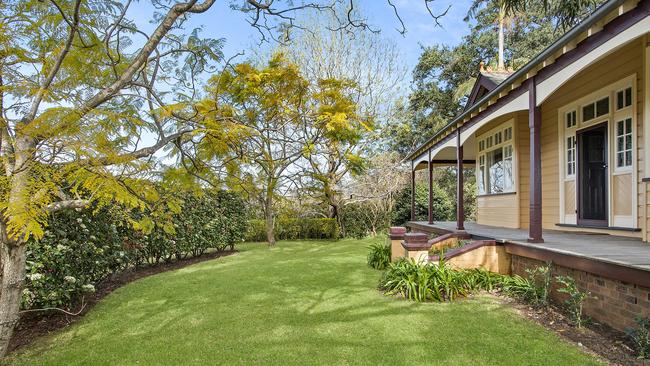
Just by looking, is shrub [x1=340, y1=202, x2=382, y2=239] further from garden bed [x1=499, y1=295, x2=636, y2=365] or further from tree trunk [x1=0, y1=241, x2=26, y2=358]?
tree trunk [x1=0, y1=241, x2=26, y2=358]

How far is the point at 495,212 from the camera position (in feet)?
34.4

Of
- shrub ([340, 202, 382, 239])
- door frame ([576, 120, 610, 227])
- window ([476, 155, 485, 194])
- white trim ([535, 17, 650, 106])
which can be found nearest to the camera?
white trim ([535, 17, 650, 106])

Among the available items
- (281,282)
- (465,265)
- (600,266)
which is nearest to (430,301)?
(465,265)

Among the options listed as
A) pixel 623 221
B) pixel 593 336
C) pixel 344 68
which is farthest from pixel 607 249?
pixel 344 68

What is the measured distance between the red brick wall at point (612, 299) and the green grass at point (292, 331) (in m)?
0.68

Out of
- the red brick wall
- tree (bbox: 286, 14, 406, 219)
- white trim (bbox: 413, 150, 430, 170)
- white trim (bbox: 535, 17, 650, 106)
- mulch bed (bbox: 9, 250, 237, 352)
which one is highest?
tree (bbox: 286, 14, 406, 219)

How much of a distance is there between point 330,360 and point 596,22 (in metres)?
4.81

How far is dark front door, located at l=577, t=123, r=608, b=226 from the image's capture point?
22.4ft

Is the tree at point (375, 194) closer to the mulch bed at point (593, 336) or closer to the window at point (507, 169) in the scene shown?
the window at point (507, 169)

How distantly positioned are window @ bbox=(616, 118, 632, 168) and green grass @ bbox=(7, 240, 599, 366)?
3.32 m

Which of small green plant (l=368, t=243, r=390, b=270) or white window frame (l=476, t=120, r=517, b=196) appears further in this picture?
white window frame (l=476, t=120, r=517, b=196)

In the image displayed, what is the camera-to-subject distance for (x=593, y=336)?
3926mm

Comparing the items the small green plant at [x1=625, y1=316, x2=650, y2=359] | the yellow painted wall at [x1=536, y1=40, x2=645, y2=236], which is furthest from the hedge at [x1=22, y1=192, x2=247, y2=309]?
the yellow painted wall at [x1=536, y1=40, x2=645, y2=236]

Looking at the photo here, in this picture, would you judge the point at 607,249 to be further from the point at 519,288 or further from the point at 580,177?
the point at 580,177
